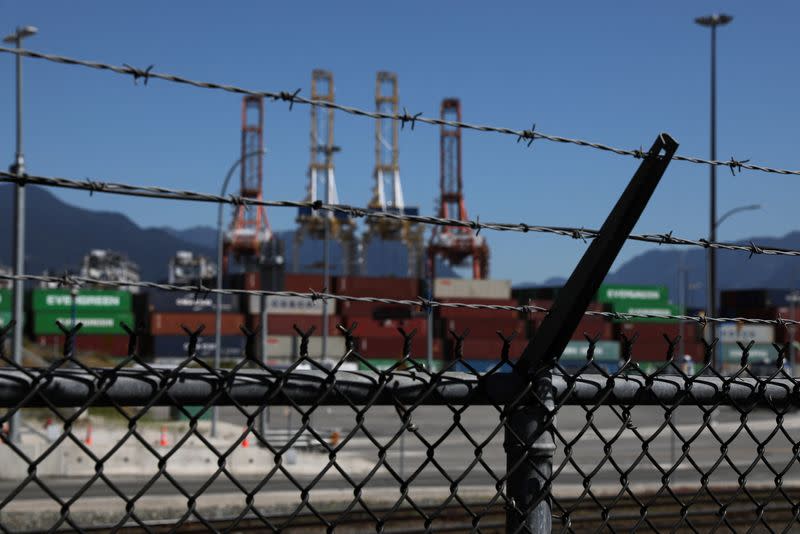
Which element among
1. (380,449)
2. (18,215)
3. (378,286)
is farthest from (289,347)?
(380,449)

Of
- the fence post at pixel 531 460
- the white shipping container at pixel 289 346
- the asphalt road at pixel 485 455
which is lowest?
the asphalt road at pixel 485 455

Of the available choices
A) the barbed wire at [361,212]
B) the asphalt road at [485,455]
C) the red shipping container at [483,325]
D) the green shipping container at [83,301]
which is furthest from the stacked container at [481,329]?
the barbed wire at [361,212]

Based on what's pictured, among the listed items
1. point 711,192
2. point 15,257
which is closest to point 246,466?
point 15,257

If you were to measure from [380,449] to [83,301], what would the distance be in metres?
60.0

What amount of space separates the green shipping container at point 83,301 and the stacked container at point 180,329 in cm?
179

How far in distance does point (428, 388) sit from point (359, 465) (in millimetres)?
21856

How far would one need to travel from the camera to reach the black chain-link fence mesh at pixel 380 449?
6.10 feet

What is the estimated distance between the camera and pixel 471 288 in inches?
2938

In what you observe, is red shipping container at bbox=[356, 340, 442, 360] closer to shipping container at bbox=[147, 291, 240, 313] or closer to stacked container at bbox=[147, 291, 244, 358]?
stacked container at bbox=[147, 291, 244, 358]

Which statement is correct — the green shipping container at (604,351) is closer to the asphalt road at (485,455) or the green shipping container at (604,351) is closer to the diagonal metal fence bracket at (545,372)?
the asphalt road at (485,455)

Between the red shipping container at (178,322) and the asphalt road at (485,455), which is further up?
the red shipping container at (178,322)

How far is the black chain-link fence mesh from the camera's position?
1.86 m

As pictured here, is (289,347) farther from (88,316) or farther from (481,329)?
(88,316)

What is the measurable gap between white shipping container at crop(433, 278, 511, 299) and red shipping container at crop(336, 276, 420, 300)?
→ 2096 millimetres
